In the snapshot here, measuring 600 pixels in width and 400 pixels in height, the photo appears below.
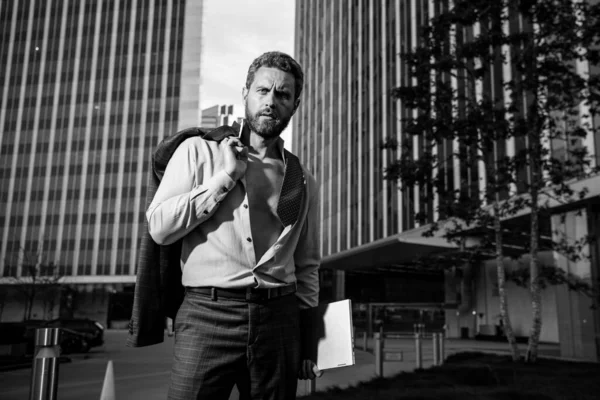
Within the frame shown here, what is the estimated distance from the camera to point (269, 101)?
2252 mm

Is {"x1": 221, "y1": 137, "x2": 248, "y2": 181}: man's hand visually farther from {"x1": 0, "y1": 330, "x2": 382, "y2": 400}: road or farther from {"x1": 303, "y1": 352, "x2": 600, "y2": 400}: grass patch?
{"x1": 0, "y1": 330, "x2": 382, "y2": 400}: road

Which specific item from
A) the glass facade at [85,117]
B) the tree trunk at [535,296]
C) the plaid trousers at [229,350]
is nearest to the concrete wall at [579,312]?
the tree trunk at [535,296]

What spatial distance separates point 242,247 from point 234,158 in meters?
0.34

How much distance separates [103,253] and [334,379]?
195ft

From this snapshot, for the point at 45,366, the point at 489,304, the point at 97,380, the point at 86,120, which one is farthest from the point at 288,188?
the point at 86,120

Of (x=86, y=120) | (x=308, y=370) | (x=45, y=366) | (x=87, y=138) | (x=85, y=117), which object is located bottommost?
(x=45, y=366)

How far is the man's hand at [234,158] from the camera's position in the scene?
2012mm

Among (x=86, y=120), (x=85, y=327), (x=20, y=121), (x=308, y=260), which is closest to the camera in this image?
(x=308, y=260)

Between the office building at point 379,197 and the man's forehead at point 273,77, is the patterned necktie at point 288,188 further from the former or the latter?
the office building at point 379,197

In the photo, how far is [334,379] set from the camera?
36.1ft

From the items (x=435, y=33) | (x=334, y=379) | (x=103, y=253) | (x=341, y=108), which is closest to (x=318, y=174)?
(x=341, y=108)

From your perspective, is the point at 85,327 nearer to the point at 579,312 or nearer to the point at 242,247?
the point at 579,312

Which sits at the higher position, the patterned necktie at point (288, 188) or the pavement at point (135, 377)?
the patterned necktie at point (288, 188)

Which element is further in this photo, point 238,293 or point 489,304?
point 489,304
